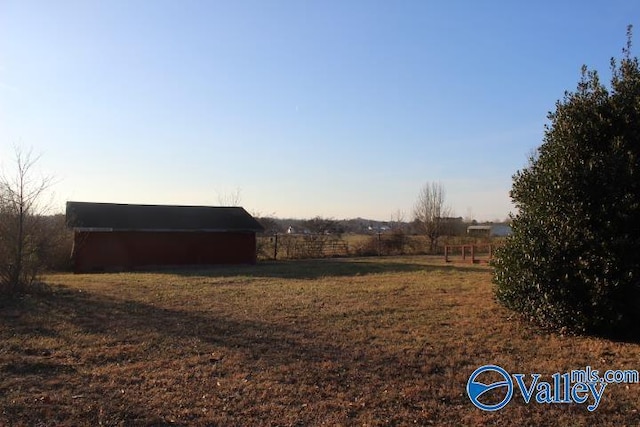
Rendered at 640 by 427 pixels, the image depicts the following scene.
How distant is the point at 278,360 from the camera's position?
260 inches

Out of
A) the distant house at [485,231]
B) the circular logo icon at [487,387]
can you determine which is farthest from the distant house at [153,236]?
the distant house at [485,231]

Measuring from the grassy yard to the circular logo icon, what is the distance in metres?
0.10

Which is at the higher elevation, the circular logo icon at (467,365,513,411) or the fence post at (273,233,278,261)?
the fence post at (273,233,278,261)

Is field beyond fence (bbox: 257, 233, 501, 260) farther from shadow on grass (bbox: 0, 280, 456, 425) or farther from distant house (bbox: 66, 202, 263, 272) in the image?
shadow on grass (bbox: 0, 280, 456, 425)

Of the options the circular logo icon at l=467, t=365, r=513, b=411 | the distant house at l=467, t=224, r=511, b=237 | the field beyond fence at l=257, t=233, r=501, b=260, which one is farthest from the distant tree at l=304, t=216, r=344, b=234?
the circular logo icon at l=467, t=365, r=513, b=411

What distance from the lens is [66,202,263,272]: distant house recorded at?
23.0 meters

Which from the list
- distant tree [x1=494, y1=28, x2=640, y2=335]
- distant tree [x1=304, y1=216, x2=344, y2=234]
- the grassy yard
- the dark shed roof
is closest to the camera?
the grassy yard

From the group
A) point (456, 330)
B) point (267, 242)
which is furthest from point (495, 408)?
point (267, 242)

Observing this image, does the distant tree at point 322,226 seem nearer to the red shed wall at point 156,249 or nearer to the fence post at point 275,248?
the fence post at point 275,248

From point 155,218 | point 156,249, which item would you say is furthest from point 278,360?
point 155,218

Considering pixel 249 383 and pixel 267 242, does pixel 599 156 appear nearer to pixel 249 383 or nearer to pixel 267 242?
pixel 249 383

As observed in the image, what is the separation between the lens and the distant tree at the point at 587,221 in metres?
7.47

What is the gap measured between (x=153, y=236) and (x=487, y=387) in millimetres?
21166

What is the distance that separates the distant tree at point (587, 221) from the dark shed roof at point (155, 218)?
19.0m
